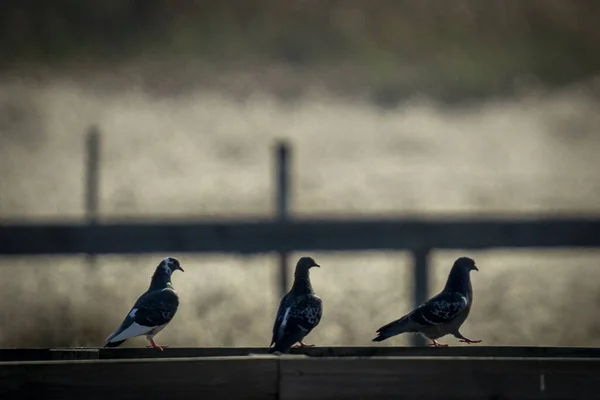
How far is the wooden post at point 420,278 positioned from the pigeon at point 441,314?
0.43m

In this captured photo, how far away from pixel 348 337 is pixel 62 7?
1733 cm

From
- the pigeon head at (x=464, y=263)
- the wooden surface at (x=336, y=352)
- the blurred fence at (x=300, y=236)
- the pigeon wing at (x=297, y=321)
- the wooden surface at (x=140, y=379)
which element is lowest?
the wooden surface at (x=140, y=379)

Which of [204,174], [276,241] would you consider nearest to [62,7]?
[204,174]

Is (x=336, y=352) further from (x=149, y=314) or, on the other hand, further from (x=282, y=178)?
(x=282, y=178)

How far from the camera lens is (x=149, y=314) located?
722 centimetres

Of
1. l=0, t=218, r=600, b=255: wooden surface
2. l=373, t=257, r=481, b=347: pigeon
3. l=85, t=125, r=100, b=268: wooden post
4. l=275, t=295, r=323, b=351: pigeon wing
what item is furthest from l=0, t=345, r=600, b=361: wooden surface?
l=85, t=125, r=100, b=268: wooden post

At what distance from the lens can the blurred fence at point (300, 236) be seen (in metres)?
8.25

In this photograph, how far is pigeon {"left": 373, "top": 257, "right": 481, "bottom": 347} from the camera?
7.22 metres

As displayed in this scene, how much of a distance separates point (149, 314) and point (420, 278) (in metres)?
1.89

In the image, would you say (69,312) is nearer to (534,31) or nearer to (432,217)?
(432,217)

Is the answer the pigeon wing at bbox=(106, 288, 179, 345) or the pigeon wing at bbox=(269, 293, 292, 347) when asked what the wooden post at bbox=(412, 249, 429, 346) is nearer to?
the pigeon wing at bbox=(269, 293, 292, 347)

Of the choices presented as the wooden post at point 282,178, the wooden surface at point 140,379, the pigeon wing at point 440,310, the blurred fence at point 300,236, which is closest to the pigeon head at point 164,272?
the blurred fence at point 300,236

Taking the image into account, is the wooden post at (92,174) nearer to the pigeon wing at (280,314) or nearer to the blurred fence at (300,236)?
the blurred fence at (300,236)

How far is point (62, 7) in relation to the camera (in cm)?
2633
